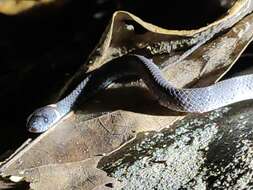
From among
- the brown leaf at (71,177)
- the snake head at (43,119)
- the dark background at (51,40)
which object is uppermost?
the dark background at (51,40)

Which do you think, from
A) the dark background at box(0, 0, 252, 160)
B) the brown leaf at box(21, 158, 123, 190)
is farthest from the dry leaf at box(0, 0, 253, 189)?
the dark background at box(0, 0, 252, 160)

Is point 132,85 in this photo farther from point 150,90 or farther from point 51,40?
point 51,40

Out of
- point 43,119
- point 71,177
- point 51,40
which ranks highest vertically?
point 51,40

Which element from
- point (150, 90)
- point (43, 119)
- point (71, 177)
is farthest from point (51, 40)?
point (71, 177)

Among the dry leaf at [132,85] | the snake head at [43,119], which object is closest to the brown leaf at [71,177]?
the dry leaf at [132,85]

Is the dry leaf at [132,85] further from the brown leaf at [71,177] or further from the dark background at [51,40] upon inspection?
the dark background at [51,40]

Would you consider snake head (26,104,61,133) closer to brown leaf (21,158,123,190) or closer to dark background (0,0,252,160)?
dark background (0,0,252,160)
